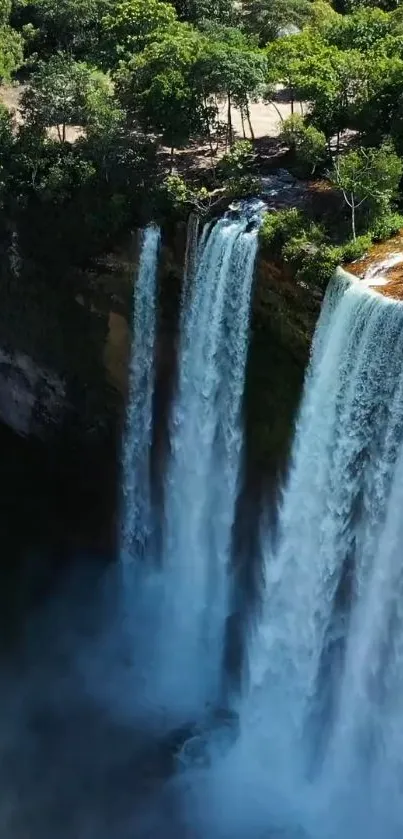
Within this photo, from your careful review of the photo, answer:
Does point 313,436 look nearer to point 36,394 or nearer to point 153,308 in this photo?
point 153,308

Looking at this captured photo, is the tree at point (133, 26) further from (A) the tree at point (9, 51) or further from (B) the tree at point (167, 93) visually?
(A) the tree at point (9, 51)

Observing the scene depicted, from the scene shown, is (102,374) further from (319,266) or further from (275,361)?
(319,266)

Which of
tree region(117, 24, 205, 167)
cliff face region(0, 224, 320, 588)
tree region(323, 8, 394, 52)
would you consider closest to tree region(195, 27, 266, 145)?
tree region(117, 24, 205, 167)

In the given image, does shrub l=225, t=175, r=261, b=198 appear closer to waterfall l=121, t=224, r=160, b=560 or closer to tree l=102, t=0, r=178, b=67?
waterfall l=121, t=224, r=160, b=560

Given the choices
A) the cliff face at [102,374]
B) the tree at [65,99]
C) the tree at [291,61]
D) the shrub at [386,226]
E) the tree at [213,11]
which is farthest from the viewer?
the tree at [213,11]

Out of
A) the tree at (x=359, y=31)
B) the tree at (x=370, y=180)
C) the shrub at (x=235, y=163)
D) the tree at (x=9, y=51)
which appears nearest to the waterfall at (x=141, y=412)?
the shrub at (x=235, y=163)

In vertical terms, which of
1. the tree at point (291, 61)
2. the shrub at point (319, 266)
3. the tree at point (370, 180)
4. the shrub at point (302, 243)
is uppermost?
the tree at point (291, 61)

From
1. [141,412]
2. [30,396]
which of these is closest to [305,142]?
[141,412]
